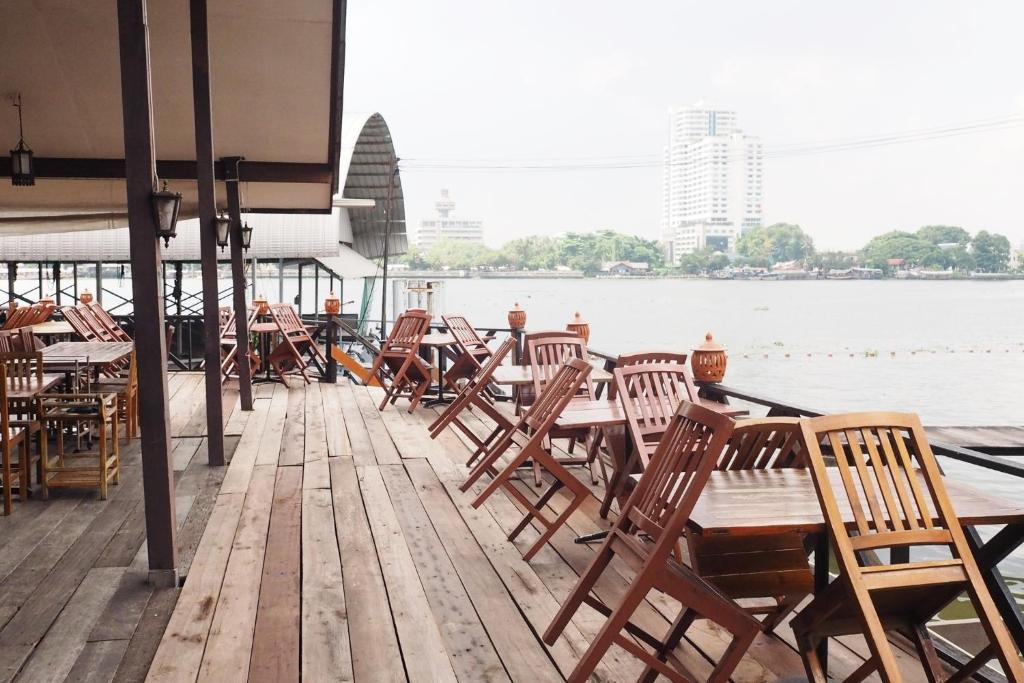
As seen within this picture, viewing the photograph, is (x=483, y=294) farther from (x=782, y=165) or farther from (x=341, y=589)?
(x=341, y=589)

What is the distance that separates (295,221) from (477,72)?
354 ft

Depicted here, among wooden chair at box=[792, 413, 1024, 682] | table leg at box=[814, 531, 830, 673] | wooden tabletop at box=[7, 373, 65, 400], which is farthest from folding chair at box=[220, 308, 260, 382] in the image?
wooden chair at box=[792, 413, 1024, 682]

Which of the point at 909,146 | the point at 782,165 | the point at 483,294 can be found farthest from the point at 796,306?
the point at 483,294

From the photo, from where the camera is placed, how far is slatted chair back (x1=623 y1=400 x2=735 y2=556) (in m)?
2.21

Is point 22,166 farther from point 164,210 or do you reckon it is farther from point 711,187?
point 711,187

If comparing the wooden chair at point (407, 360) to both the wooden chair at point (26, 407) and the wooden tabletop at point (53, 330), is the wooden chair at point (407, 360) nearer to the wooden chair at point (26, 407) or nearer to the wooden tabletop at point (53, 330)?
the wooden tabletop at point (53, 330)

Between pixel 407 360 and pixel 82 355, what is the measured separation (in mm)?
2976

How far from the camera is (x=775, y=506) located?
2.35 m

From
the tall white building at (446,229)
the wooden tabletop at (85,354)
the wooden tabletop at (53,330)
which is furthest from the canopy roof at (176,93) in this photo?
the tall white building at (446,229)

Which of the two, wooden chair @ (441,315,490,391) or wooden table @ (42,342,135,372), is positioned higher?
wooden table @ (42,342,135,372)

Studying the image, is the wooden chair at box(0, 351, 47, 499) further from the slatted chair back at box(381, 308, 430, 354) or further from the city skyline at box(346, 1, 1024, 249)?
the city skyline at box(346, 1, 1024, 249)

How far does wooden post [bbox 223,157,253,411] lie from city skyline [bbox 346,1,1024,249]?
64617 mm

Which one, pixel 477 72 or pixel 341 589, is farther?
pixel 477 72

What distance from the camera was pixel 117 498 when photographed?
474 centimetres
